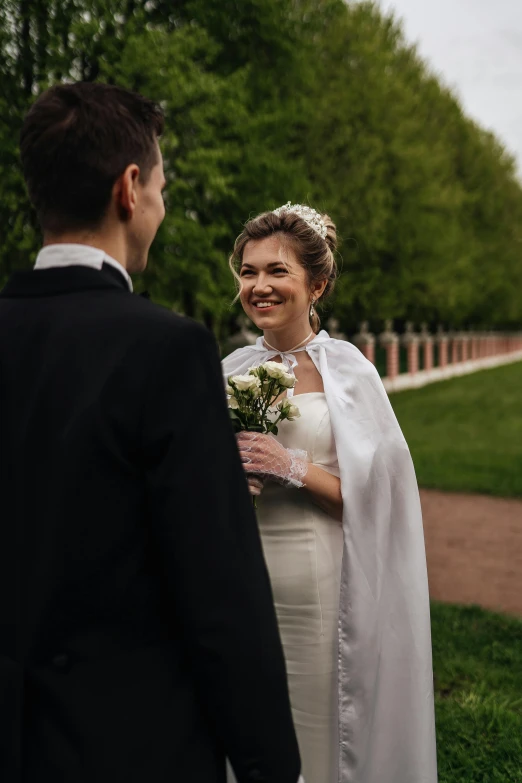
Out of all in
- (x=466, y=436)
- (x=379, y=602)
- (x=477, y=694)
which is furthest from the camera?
(x=466, y=436)

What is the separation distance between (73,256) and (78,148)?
7.5 inches

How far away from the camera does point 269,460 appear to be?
2508 millimetres

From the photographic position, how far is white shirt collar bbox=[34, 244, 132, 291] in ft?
4.70

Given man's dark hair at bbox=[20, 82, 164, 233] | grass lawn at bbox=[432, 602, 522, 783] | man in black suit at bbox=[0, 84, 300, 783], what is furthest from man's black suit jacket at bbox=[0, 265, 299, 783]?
grass lawn at bbox=[432, 602, 522, 783]

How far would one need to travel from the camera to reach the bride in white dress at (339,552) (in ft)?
8.82

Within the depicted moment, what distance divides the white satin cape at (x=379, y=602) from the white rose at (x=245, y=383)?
1.22 ft

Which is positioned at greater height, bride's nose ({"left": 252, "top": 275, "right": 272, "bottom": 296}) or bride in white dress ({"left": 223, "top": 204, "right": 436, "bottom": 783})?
bride's nose ({"left": 252, "top": 275, "right": 272, "bottom": 296})

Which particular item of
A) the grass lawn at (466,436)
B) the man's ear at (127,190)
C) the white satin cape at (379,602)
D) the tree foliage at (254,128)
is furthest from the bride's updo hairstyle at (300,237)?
the grass lawn at (466,436)

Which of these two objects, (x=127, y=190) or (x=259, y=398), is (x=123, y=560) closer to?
(x=127, y=190)

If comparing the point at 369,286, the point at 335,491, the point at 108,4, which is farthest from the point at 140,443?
the point at 369,286

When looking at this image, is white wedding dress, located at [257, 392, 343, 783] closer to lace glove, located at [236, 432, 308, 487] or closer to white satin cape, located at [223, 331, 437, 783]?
white satin cape, located at [223, 331, 437, 783]

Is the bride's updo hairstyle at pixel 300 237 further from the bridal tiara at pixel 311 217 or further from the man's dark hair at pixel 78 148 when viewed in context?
the man's dark hair at pixel 78 148

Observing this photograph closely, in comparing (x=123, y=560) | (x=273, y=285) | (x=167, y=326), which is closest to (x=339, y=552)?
(x=273, y=285)

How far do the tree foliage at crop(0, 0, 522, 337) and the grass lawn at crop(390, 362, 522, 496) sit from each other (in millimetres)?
3108
